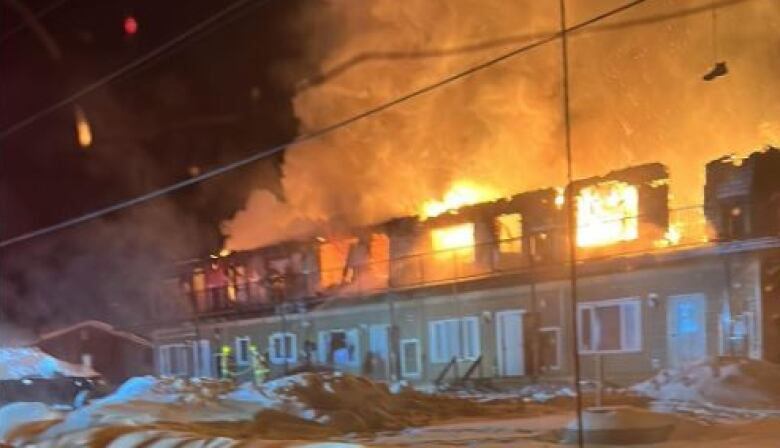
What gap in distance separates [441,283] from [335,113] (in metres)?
0.33

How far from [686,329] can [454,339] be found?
0.36 metres

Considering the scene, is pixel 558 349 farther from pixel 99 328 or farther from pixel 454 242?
pixel 99 328

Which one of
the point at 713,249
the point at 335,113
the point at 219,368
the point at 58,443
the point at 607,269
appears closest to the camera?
the point at 713,249

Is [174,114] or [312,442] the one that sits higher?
[174,114]

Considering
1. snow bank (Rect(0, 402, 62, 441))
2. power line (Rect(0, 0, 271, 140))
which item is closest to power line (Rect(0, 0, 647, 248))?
power line (Rect(0, 0, 271, 140))

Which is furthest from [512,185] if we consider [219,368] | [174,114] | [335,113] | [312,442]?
[174,114]

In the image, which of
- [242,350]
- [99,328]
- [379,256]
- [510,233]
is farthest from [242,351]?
[510,233]

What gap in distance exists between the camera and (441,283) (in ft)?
4.06

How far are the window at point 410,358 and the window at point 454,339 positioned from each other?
29 mm

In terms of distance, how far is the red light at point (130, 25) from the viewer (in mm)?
1811

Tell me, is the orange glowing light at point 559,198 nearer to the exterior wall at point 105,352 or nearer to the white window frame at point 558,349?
the white window frame at point 558,349

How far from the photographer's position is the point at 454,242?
1226mm

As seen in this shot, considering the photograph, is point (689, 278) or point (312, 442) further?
point (312, 442)

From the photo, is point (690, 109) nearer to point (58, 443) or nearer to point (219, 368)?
point (219, 368)
